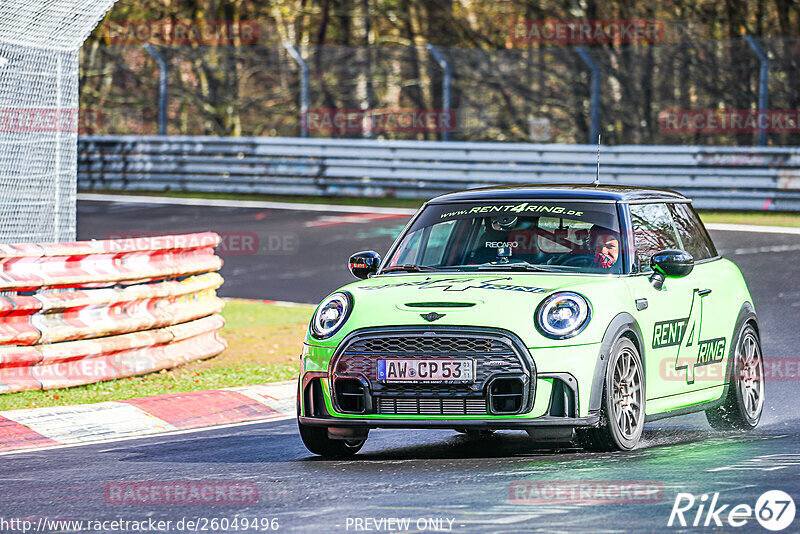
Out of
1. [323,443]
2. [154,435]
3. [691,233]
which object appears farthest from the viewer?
[691,233]

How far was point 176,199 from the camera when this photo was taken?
26391 mm

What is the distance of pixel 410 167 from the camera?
25.2 meters

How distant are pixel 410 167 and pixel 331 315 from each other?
57.0 feet

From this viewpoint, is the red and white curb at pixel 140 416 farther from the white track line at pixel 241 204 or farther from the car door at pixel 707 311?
the white track line at pixel 241 204

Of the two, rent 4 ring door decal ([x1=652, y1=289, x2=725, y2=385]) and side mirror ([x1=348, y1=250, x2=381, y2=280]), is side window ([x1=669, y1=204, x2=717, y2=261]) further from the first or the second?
side mirror ([x1=348, y1=250, x2=381, y2=280])

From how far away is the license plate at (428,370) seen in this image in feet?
24.6

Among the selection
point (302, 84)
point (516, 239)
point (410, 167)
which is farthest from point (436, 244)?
point (302, 84)

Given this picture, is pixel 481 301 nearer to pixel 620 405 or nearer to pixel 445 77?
pixel 620 405

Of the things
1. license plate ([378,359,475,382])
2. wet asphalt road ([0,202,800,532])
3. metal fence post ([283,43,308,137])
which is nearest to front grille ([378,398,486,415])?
license plate ([378,359,475,382])

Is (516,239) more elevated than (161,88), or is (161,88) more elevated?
(161,88)

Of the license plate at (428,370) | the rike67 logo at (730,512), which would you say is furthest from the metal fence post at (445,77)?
the rike67 logo at (730,512)

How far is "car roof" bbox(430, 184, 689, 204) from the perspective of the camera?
28.7 ft

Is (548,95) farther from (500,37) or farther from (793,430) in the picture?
(793,430)

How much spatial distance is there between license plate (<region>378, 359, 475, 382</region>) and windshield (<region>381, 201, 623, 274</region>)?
1.06 m
